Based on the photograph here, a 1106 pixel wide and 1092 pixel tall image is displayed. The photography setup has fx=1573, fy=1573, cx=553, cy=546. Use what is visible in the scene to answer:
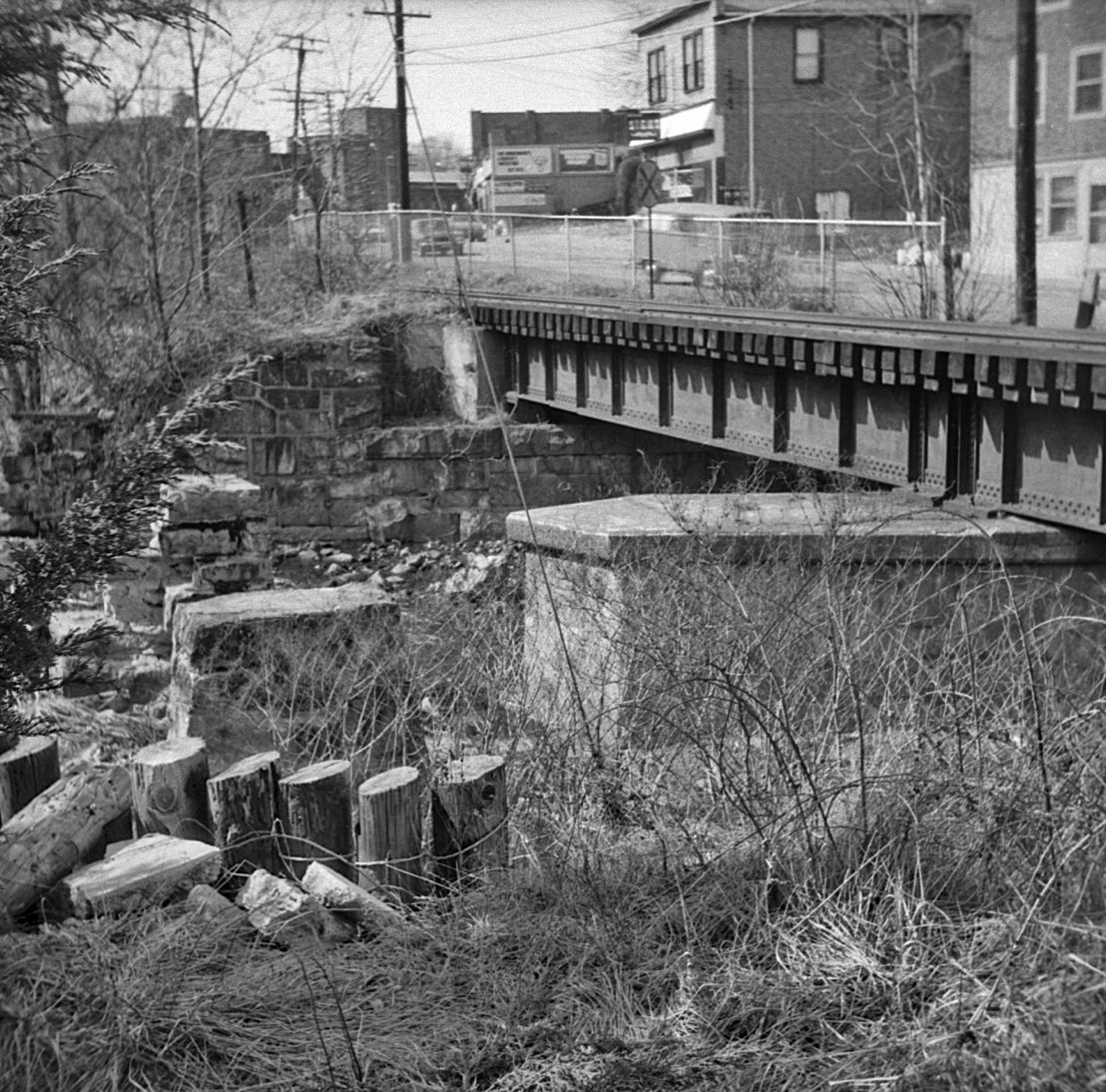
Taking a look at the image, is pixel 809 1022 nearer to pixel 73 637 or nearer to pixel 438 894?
pixel 438 894

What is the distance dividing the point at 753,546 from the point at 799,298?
1898 cm

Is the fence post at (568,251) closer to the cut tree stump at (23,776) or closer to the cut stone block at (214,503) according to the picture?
the cut stone block at (214,503)

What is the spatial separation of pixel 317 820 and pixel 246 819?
0.75ft

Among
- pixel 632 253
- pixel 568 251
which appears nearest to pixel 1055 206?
pixel 632 253

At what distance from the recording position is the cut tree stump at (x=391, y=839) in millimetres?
4961

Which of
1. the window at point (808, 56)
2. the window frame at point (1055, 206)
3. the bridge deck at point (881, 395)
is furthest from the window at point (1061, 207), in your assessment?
the bridge deck at point (881, 395)

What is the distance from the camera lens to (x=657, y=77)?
41281 mm

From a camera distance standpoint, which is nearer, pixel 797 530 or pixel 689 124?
pixel 797 530

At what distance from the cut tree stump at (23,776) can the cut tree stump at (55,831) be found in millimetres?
154

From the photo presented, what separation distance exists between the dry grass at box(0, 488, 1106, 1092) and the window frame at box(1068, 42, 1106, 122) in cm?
2854

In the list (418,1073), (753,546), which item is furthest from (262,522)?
(418,1073)

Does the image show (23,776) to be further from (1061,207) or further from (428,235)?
(1061,207)

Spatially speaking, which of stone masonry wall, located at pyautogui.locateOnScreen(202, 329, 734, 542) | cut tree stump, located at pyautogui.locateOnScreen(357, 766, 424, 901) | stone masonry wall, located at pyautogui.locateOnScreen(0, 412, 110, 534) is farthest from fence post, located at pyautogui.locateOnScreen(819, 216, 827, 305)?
cut tree stump, located at pyautogui.locateOnScreen(357, 766, 424, 901)

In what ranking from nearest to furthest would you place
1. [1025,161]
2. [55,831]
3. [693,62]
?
[55,831] → [1025,161] → [693,62]
